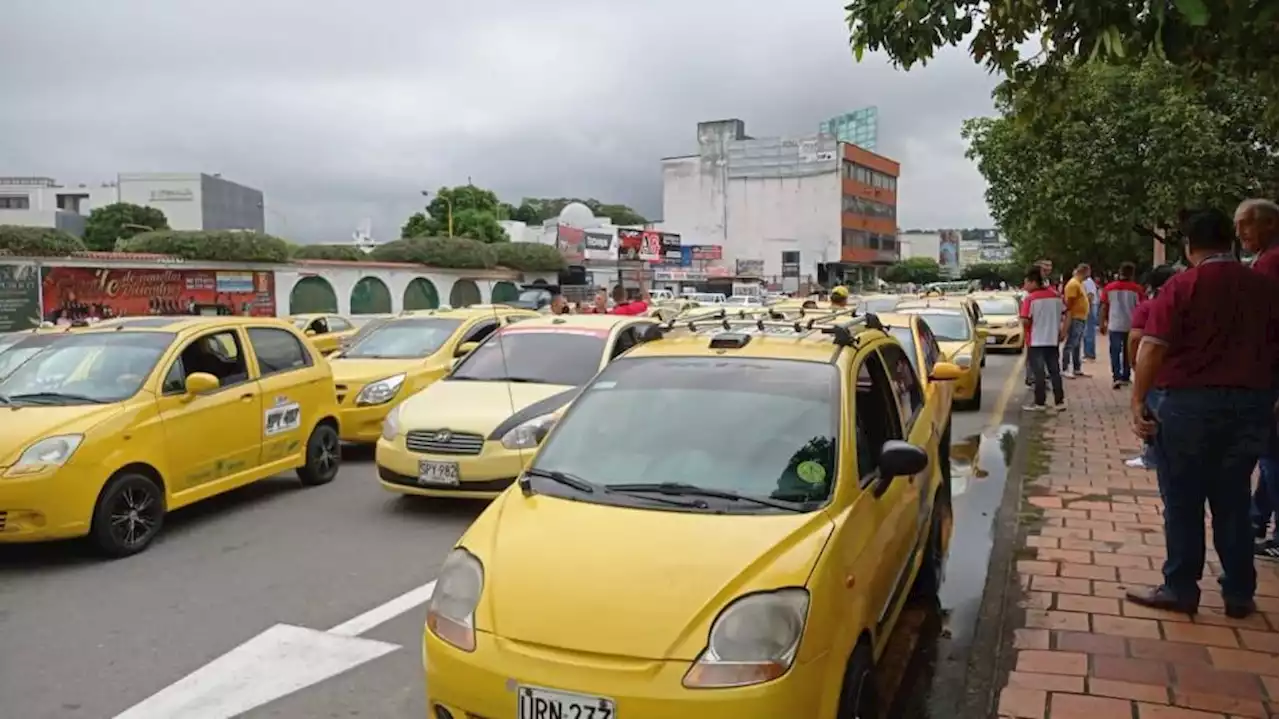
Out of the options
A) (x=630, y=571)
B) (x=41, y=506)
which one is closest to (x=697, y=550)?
(x=630, y=571)

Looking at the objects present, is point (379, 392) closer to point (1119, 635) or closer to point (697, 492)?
point (697, 492)

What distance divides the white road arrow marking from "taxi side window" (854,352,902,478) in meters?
2.46

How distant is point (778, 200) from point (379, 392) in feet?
264

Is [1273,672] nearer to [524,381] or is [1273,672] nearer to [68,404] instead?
[524,381]

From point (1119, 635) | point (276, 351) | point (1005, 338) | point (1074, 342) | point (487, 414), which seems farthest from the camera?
point (1005, 338)

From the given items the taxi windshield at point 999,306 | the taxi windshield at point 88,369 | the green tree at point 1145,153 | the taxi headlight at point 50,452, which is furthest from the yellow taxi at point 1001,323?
the taxi headlight at point 50,452

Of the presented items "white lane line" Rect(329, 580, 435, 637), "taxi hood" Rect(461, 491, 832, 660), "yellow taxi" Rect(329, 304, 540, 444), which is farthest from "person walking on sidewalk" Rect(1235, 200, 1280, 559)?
"yellow taxi" Rect(329, 304, 540, 444)

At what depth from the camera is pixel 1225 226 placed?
15.6 ft

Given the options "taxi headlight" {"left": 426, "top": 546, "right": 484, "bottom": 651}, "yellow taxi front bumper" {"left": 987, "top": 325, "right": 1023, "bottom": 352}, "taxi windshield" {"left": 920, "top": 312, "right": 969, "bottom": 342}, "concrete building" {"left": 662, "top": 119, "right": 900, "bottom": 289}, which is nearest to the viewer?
"taxi headlight" {"left": 426, "top": 546, "right": 484, "bottom": 651}

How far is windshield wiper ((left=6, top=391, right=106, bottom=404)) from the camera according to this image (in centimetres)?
684

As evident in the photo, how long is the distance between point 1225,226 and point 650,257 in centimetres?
6465

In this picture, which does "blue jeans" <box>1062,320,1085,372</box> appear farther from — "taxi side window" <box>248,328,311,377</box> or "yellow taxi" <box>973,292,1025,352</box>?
"taxi side window" <box>248,328,311,377</box>

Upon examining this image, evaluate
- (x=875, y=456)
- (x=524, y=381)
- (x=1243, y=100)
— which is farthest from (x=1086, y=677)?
(x=1243, y=100)

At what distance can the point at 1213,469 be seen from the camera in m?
4.63
